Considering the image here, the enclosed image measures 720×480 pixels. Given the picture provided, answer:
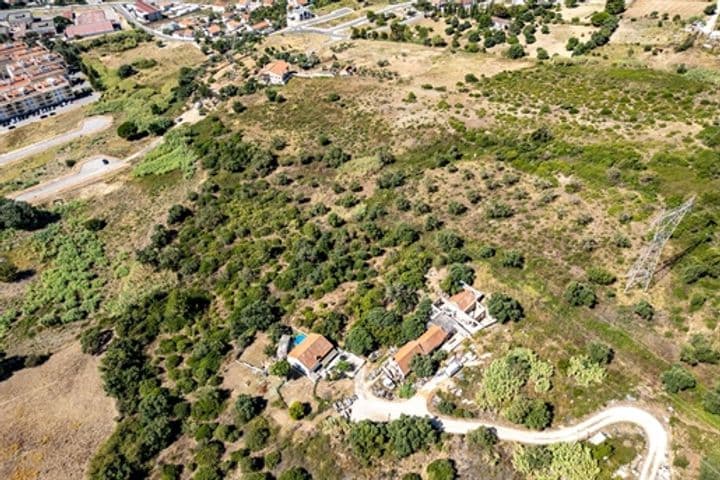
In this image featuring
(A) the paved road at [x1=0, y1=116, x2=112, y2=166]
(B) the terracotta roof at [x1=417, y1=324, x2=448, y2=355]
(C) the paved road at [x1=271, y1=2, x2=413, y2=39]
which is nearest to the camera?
(B) the terracotta roof at [x1=417, y1=324, x2=448, y2=355]

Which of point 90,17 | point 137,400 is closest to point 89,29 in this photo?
point 90,17

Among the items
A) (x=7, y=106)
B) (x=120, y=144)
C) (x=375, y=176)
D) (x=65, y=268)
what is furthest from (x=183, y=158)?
(x=7, y=106)

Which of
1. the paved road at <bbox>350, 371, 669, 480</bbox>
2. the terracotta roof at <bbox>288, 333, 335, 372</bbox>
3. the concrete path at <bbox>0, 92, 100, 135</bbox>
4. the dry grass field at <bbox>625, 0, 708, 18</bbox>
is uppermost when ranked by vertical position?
the dry grass field at <bbox>625, 0, 708, 18</bbox>

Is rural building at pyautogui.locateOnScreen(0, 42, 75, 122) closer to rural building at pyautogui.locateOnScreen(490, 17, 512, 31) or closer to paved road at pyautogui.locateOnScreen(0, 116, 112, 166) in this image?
paved road at pyautogui.locateOnScreen(0, 116, 112, 166)

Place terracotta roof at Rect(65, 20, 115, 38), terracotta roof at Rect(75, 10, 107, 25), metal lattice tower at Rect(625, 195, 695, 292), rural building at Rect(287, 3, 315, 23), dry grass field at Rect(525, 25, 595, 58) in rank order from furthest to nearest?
terracotta roof at Rect(75, 10, 107, 25), terracotta roof at Rect(65, 20, 115, 38), rural building at Rect(287, 3, 315, 23), dry grass field at Rect(525, 25, 595, 58), metal lattice tower at Rect(625, 195, 695, 292)

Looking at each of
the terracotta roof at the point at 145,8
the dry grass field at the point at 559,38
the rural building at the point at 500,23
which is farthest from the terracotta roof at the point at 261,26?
the dry grass field at the point at 559,38

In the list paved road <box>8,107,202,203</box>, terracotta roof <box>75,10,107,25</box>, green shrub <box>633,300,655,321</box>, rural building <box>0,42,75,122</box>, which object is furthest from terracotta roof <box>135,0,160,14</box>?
green shrub <box>633,300,655,321</box>
